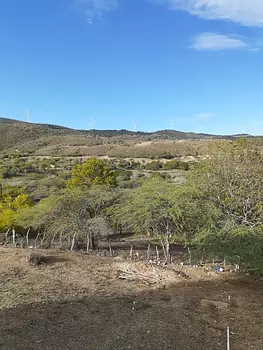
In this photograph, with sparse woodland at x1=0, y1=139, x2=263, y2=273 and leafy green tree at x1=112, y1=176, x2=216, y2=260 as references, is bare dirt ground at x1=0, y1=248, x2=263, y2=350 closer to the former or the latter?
sparse woodland at x1=0, y1=139, x2=263, y2=273

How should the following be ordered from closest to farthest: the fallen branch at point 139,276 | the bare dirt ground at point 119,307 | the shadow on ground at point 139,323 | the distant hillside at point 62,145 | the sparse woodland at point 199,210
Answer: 1. the shadow on ground at point 139,323
2. the bare dirt ground at point 119,307
3. the fallen branch at point 139,276
4. the sparse woodland at point 199,210
5. the distant hillside at point 62,145

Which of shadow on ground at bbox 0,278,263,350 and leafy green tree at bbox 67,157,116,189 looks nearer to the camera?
shadow on ground at bbox 0,278,263,350

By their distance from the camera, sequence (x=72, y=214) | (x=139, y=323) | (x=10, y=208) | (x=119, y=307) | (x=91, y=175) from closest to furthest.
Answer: (x=139, y=323) < (x=119, y=307) < (x=72, y=214) < (x=10, y=208) < (x=91, y=175)

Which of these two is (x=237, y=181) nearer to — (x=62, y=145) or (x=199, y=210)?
(x=199, y=210)

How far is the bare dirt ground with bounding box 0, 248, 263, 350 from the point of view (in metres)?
10.5

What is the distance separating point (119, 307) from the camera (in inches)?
511

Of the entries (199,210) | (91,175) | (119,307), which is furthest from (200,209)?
(91,175)

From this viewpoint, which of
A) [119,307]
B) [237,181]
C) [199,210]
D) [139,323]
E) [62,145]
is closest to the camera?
[139,323]

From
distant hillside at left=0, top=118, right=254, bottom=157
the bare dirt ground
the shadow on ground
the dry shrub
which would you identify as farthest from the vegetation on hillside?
distant hillside at left=0, top=118, right=254, bottom=157

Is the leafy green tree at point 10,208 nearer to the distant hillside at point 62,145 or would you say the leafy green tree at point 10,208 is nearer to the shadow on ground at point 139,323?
the shadow on ground at point 139,323

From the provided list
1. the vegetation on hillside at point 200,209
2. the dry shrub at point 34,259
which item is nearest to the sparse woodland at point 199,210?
the vegetation on hillside at point 200,209

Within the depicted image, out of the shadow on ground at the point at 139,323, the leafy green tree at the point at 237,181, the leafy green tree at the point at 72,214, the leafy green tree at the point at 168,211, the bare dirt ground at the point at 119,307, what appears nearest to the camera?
the shadow on ground at the point at 139,323

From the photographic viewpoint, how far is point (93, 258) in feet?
64.3

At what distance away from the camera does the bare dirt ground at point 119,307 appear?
10.5m
